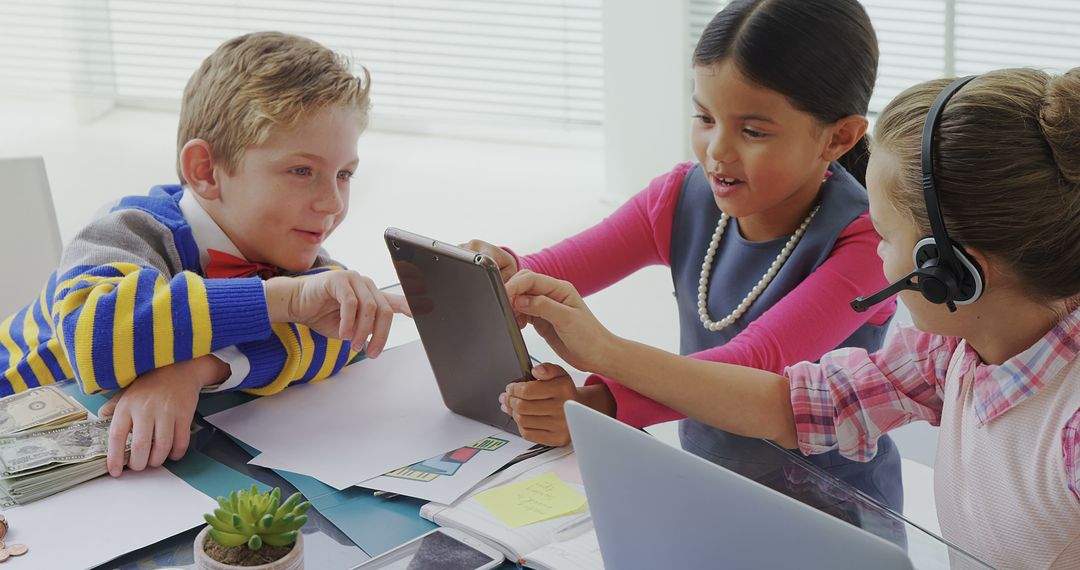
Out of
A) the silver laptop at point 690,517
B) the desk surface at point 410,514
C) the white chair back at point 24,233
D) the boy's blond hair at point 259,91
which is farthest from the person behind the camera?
the white chair back at point 24,233

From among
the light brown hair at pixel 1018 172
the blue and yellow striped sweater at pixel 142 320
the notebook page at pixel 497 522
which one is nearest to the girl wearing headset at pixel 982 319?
the light brown hair at pixel 1018 172

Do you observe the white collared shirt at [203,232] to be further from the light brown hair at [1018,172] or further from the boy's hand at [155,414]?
the light brown hair at [1018,172]

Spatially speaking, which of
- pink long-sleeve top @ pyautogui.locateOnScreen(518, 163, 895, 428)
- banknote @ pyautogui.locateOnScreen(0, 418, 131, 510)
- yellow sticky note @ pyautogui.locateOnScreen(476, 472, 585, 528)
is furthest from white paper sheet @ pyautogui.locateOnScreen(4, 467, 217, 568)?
pink long-sleeve top @ pyautogui.locateOnScreen(518, 163, 895, 428)

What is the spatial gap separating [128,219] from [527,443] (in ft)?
1.89

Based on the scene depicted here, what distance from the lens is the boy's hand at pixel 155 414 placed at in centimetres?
111

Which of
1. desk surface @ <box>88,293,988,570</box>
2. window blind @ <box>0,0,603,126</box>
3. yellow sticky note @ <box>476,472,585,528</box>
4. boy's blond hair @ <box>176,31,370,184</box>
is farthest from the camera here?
window blind @ <box>0,0,603,126</box>

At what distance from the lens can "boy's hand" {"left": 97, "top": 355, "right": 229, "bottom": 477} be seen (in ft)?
3.65

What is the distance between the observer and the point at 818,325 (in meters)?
1.29

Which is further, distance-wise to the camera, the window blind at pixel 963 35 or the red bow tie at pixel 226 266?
the window blind at pixel 963 35

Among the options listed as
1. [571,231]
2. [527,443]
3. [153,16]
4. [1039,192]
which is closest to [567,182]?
[571,231]

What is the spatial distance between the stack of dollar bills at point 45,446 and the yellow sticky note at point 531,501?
415 mm

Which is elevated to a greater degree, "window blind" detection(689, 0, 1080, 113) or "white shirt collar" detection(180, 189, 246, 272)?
"white shirt collar" detection(180, 189, 246, 272)

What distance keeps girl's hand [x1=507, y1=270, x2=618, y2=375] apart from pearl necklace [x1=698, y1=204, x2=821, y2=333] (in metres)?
0.30

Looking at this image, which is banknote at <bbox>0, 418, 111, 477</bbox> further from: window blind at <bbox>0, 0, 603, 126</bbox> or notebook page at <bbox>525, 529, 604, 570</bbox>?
window blind at <bbox>0, 0, 603, 126</bbox>
